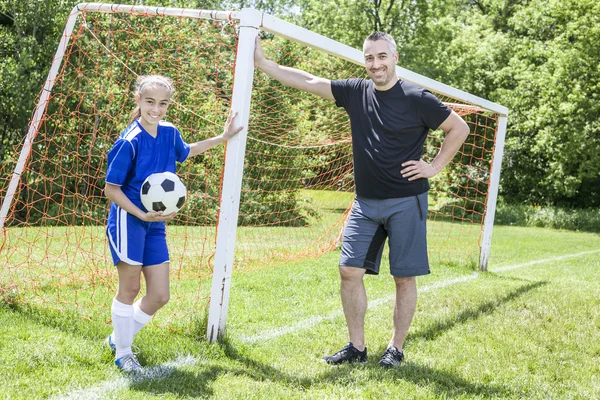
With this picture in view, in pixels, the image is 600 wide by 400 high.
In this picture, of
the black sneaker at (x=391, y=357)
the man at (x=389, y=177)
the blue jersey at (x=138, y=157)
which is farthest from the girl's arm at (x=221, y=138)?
the black sneaker at (x=391, y=357)

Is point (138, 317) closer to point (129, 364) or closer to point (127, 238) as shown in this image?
point (129, 364)

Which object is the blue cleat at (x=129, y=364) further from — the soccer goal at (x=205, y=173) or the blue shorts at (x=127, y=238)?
the soccer goal at (x=205, y=173)

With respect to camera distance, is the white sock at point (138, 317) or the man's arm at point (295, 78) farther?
the man's arm at point (295, 78)

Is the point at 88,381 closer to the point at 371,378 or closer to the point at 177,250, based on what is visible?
the point at 371,378

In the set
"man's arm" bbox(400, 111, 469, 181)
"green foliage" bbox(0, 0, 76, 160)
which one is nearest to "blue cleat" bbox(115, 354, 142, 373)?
"man's arm" bbox(400, 111, 469, 181)

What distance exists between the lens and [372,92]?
3875 millimetres

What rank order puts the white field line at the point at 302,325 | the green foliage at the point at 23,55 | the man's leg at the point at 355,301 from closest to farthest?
1. the man's leg at the point at 355,301
2. the white field line at the point at 302,325
3. the green foliage at the point at 23,55

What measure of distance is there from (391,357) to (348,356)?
0.89 feet

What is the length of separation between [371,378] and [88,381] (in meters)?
1.57

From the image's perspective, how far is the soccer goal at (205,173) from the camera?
4.12m

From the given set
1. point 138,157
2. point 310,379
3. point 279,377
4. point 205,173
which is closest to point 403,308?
point 310,379

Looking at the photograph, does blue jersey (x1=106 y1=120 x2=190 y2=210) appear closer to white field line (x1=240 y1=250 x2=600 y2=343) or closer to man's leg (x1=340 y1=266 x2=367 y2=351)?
man's leg (x1=340 y1=266 x2=367 y2=351)

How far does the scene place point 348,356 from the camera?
3.85 m

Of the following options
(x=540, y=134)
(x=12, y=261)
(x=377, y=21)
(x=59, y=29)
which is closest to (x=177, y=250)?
(x=12, y=261)
